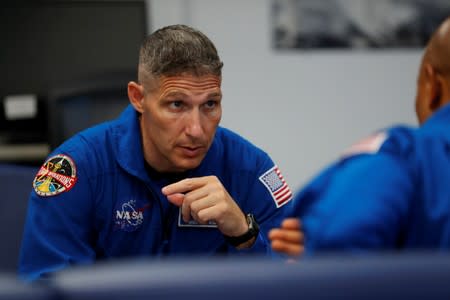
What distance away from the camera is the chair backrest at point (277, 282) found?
1.55 ft

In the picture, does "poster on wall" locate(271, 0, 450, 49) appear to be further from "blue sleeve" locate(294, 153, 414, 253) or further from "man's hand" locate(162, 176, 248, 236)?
"blue sleeve" locate(294, 153, 414, 253)

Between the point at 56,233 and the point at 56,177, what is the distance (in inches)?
4.7

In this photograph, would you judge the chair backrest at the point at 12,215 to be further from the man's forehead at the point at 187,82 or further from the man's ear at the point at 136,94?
the man's forehead at the point at 187,82

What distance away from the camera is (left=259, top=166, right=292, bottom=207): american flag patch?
1489 millimetres

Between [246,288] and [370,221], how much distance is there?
230 millimetres

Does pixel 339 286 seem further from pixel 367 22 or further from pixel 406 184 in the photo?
pixel 367 22

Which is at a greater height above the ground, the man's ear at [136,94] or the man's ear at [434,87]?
the man's ear at [434,87]

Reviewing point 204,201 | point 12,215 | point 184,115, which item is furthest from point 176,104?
point 12,215

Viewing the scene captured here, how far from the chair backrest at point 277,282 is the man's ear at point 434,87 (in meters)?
0.38

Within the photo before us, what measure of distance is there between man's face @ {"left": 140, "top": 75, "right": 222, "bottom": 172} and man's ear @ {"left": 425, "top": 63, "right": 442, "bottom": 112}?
61 cm

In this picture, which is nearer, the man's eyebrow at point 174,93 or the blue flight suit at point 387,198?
the blue flight suit at point 387,198

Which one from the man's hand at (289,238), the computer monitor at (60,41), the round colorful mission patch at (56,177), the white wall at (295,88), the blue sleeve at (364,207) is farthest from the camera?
the white wall at (295,88)

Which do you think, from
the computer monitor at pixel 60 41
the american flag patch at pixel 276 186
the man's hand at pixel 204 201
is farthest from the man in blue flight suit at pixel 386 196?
the computer monitor at pixel 60 41

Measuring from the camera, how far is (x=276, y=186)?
4.96ft
